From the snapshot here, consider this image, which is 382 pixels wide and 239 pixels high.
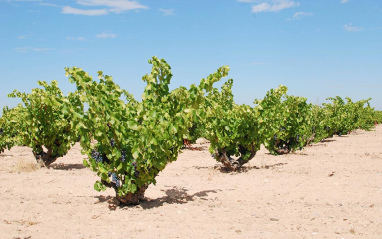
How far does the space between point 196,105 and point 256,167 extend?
524 cm

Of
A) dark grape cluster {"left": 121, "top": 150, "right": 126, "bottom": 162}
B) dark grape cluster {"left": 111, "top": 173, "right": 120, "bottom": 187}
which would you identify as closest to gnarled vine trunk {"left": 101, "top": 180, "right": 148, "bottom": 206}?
dark grape cluster {"left": 111, "top": 173, "right": 120, "bottom": 187}

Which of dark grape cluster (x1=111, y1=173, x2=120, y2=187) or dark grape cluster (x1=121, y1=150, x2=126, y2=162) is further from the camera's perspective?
dark grape cluster (x1=111, y1=173, x2=120, y2=187)

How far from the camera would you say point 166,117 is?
19.2 ft

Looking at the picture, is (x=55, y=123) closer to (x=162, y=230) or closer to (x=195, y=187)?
(x=195, y=187)

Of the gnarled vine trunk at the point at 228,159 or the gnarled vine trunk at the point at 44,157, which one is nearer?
the gnarled vine trunk at the point at 228,159

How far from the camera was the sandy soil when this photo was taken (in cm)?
493


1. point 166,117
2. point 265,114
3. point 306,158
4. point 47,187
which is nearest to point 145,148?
point 166,117

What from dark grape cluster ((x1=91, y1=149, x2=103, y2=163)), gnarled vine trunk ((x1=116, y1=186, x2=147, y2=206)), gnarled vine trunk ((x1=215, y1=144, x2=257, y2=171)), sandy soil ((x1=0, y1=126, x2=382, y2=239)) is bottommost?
sandy soil ((x1=0, y1=126, x2=382, y2=239))

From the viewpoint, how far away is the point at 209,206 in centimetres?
621

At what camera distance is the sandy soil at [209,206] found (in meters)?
4.93

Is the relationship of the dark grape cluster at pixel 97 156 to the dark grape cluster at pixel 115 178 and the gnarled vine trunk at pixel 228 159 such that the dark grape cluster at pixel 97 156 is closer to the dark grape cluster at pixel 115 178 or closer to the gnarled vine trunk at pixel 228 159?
the dark grape cluster at pixel 115 178

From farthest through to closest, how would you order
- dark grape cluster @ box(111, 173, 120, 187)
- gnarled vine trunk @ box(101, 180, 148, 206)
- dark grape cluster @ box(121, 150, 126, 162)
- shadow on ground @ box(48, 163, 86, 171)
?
1. shadow on ground @ box(48, 163, 86, 171)
2. gnarled vine trunk @ box(101, 180, 148, 206)
3. dark grape cluster @ box(111, 173, 120, 187)
4. dark grape cluster @ box(121, 150, 126, 162)

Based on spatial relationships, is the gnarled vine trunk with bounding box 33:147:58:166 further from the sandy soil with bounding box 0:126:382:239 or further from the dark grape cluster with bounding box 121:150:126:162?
the dark grape cluster with bounding box 121:150:126:162

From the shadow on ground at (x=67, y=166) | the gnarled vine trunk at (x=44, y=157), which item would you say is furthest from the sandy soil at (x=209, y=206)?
the shadow on ground at (x=67, y=166)
